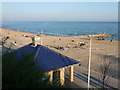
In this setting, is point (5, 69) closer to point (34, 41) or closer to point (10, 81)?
point (10, 81)

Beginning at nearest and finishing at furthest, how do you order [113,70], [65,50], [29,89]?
[29,89], [113,70], [65,50]

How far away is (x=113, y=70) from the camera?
13.6 metres

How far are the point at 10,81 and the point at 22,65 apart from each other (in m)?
0.59

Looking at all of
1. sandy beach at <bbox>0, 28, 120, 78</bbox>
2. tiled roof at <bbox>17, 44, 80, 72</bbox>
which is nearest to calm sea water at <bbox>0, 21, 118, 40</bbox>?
sandy beach at <bbox>0, 28, 120, 78</bbox>

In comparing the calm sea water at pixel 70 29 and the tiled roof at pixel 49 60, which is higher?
the calm sea water at pixel 70 29

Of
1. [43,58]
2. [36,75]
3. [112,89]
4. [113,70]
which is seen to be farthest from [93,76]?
[36,75]

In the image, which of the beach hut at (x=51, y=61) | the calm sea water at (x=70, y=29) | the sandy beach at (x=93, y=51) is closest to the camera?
the beach hut at (x=51, y=61)

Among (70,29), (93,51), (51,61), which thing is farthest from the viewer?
(70,29)

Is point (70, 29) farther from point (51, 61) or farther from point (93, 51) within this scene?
point (51, 61)

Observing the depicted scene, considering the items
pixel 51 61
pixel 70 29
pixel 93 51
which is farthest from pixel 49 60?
pixel 70 29

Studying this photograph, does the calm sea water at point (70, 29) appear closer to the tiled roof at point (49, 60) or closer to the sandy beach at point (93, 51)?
the sandy beach at point (93, 51)

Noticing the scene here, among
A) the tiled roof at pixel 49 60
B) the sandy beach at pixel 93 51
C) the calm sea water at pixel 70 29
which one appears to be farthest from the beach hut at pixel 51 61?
the calm sea water at pixel 70 29

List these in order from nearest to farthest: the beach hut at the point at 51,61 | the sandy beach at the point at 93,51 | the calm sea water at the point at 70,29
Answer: the beach hut at the point at 51,61 → the sandy beach at the point at 93,51 → the calm sea water at the point at 70,29

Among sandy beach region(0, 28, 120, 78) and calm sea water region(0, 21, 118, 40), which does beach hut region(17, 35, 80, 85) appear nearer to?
sandy beach region(0, 28, 120, 78)
